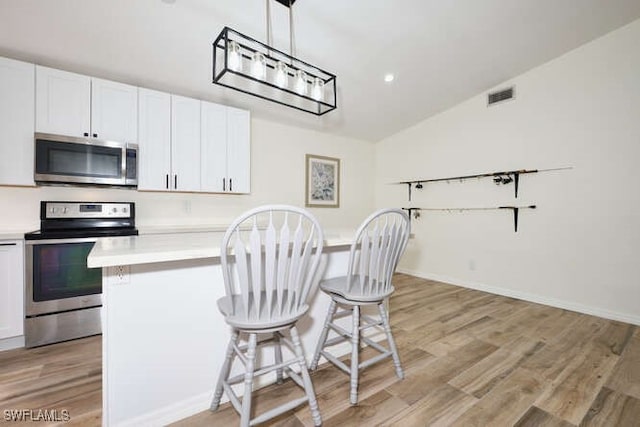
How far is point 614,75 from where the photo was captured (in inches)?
108

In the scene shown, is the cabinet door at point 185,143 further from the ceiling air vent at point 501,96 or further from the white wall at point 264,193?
the ceiling air vent at point 501,96

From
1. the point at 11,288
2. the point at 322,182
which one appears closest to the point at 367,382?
the point at 11,288

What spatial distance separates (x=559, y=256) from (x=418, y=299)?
163cm

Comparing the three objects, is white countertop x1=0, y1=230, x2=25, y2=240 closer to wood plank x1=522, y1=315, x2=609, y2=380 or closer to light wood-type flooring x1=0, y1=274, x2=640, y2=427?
light wood-type flooring x1=0, y1=274, x2=640, y2=427

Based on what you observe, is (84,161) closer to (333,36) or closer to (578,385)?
(333,36)

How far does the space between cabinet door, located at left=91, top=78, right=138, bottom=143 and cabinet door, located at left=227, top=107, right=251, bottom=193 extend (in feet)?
3.00

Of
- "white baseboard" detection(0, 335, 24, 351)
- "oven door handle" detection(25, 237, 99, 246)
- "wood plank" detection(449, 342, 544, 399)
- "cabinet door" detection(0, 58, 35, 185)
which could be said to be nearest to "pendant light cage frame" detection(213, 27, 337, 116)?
"cabinet door" detection(0, 58, 35, 185)

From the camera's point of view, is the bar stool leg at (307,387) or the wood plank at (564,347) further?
the wood plank at (564,347)

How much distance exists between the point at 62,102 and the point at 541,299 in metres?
5.23

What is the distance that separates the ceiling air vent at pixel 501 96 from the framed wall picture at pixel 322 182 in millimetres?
2273

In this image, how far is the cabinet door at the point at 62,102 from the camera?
2271mm

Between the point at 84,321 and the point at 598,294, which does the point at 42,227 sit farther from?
the point at 598,294

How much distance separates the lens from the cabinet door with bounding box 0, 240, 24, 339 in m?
2.04

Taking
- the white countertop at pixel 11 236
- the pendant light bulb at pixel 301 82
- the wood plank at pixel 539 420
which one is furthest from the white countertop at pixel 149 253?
the wood plank at pixel 539 420
